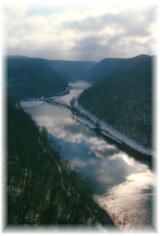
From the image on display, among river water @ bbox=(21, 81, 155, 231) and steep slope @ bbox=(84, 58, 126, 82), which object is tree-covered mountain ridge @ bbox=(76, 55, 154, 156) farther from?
steep slope @ bbox=(84, 58, 126, 82)

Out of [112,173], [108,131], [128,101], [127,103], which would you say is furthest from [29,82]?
[112,173]

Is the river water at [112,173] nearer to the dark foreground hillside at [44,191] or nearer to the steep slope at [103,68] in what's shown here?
the dark foreground hillside at [44,191]

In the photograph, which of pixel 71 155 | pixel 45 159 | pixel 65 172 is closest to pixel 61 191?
pixel 65 172

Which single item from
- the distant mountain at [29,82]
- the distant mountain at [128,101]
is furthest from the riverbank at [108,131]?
the distant mountain at [29,82]

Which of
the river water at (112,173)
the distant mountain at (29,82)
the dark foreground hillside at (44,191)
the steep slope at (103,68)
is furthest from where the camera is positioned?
the steep slope at (103,68)

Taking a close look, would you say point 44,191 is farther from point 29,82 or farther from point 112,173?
point 29,82

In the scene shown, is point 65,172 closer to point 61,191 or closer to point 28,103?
point 61,191
